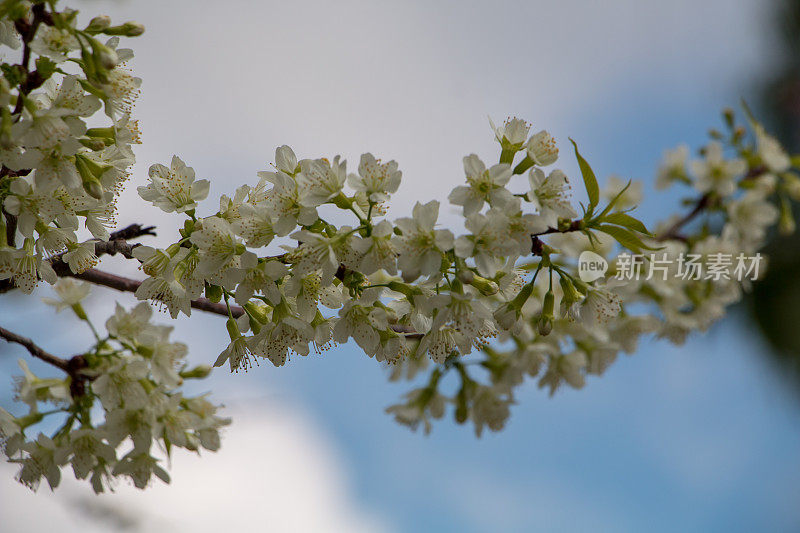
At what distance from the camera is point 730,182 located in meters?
2.73

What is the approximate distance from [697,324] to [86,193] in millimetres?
2230

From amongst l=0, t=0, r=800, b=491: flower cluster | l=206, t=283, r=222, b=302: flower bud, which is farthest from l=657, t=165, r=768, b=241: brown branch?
l=206, t=283, r=222, b=302: flower bud

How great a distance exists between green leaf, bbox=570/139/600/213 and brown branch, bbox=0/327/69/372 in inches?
45.0

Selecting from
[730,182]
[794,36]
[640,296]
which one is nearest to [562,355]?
[640,296]

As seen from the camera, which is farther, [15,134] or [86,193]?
[86,193]

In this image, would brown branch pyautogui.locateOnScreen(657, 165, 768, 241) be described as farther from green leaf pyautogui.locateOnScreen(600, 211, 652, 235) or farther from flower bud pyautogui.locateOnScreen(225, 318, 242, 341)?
flower bud pyautogui.locateOnScreen(225, 318, 242, 341)

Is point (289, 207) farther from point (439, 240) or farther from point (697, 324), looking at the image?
point (697, 324)

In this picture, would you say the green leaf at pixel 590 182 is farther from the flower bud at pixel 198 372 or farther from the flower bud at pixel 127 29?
the flower bud at pixel 198 372

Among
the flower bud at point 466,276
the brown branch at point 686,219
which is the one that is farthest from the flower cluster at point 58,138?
the brown branch at point 686,219

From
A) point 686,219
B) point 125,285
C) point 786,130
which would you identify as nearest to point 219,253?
point 125,285

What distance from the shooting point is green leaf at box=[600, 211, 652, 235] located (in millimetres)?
1271

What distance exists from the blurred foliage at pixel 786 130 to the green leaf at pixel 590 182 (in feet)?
18.7

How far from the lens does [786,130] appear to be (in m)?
6.38

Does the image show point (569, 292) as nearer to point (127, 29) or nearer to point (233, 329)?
point (233, 329)
